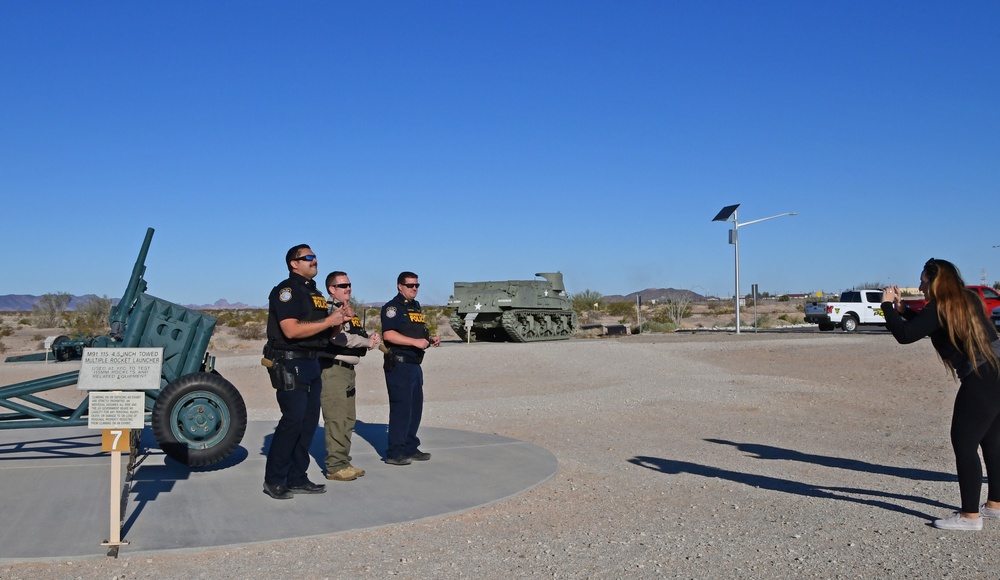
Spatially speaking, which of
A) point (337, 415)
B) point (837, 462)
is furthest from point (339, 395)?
point (837, 462)

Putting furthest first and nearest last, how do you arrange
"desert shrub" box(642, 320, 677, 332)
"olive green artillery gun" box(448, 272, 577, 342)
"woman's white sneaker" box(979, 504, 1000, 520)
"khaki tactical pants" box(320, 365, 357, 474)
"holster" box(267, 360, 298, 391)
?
"desert shrub" box(642, 320, 677, 332), "olive green artillery gun" box(448, 272, 577, 342), "khaki tactical pants" box(320, 365, 357, 474), "holster" box(267, 360, 298, 391), "woman's white sneaker" box(979, 504, 1000, 520)

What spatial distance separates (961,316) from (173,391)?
5661mm

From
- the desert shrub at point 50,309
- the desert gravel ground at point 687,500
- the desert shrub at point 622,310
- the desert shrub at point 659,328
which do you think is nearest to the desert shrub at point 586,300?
the desert shrub at point 622,310

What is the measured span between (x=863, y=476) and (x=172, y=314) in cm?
610

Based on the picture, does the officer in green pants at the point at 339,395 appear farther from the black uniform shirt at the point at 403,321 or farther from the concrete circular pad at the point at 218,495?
the black uniform shirt at the point at 403,321

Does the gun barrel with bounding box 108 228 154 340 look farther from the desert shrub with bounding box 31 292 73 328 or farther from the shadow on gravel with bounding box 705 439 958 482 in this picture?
the desert shrub with bounding box 31 292 73 328

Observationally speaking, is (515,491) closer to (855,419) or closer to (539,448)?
(539,448)

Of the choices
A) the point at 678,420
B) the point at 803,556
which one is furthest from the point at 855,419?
the point at 803,556

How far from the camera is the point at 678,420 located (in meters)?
12.1

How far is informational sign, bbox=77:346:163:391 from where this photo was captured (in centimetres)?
540

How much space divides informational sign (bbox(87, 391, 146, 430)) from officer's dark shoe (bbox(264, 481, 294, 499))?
1.52 m

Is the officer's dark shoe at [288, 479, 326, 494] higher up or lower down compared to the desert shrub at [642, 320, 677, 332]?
lower down

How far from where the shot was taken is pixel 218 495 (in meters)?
6.84

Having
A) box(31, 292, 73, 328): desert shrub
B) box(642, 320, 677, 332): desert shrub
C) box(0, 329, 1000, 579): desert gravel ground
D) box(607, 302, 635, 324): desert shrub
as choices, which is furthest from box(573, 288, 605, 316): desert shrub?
box(0, 329, 1000, 579): desert gravel ground
